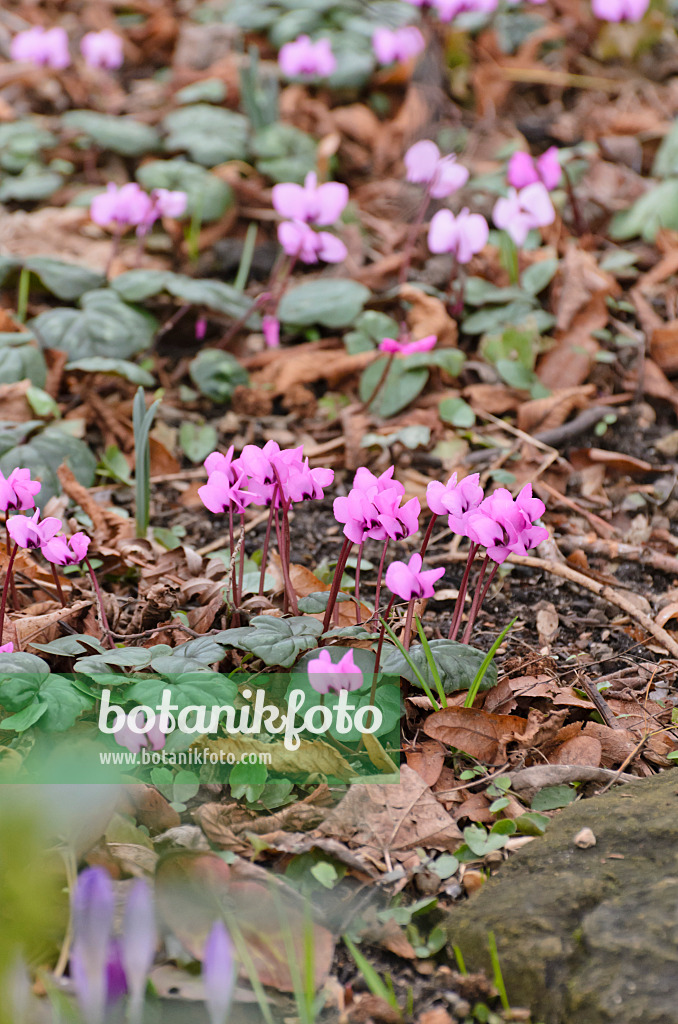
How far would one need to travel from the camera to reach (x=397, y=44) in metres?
3.86

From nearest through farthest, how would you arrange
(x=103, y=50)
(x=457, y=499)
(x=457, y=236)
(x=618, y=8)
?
(x=457, y=499) → (x=457, y=236) → (x=103, y=50) → (x=618, y=8)

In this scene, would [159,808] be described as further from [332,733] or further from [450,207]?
[450,207]

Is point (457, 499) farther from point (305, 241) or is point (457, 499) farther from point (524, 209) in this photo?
point (524, 209)

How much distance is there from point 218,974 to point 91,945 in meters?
0.14

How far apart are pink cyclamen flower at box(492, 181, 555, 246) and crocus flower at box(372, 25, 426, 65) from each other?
4.62ft

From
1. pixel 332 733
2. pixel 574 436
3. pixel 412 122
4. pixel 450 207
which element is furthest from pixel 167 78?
pixel 332 733

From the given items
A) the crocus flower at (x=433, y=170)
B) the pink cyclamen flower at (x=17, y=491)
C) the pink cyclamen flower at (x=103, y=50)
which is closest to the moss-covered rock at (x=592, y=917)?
the pink cyclamen flower at (x=17, y=491)

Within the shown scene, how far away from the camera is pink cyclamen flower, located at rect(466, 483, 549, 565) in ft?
4.69

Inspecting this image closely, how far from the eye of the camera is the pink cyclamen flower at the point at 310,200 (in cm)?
262

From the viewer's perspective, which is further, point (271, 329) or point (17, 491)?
point (271, 329)

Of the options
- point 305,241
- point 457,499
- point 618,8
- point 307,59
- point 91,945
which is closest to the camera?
point 91,945

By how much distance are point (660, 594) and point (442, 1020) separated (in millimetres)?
1177

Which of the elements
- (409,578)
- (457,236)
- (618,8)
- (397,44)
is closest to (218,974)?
(409,578)

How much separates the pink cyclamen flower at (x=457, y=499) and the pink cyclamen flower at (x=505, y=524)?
0.04 meters
